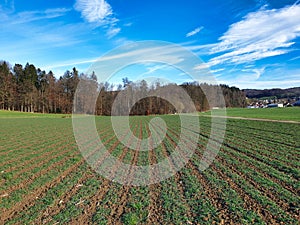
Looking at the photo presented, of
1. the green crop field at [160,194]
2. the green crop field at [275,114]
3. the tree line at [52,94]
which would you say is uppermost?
the tree line at [52,94]

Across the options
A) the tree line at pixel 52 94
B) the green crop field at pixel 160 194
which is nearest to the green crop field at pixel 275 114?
the tree line at pixel 52 94

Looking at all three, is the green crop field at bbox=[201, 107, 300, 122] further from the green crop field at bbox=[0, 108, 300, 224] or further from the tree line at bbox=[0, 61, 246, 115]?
the green crop field at bbox=[0, 108, 300, 224]

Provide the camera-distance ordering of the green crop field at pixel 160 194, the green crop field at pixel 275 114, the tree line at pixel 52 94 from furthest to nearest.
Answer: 1. the tree line at pixel 52 94
2. the green crop field at pixel 275 114
3. the green crop field at pixel 160 194

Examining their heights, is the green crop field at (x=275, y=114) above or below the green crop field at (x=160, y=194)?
above

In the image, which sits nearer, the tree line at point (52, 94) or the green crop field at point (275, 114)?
the green crop field at point (275, 114)

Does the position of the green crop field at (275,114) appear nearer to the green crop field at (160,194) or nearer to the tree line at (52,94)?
the tree line at (52,94)

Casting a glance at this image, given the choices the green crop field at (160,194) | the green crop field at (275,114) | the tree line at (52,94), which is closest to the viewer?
the green crop field at (160,194)

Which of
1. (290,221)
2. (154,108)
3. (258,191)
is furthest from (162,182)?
(154,108)

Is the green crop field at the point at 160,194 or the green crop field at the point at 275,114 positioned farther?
the green crop field at the point at 275,114

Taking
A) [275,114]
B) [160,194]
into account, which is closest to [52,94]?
[275,114]

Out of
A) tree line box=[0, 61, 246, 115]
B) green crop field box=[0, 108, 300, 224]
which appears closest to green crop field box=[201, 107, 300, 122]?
tree line box=[0, 61, 246, 115]

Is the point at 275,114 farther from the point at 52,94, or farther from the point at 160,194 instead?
the point at 52,94

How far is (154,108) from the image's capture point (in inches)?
2749

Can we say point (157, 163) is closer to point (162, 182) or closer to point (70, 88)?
point (162, 182)
